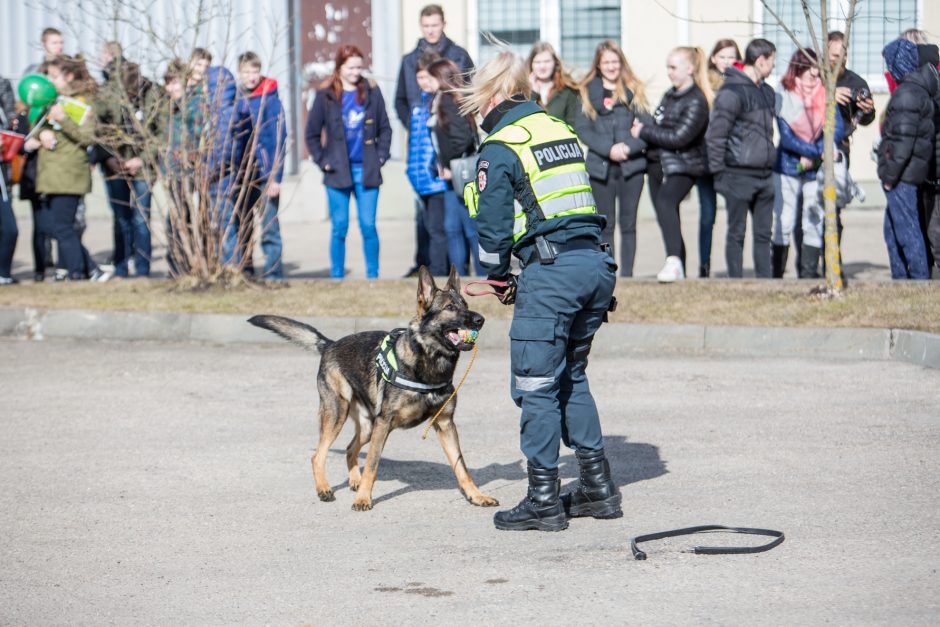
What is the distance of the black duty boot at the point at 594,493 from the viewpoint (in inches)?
236

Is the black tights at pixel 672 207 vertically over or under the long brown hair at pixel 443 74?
under

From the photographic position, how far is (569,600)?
15.9 ft

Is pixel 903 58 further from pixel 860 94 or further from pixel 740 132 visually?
pixel 740 132

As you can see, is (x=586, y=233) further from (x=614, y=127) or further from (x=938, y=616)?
(x=614, y=127)

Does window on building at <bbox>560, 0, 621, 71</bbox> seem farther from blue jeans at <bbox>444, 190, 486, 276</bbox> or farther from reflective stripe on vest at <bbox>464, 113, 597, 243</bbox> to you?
reflective stripe on vest at <bbox>464, 113, 597, 243</bbox>

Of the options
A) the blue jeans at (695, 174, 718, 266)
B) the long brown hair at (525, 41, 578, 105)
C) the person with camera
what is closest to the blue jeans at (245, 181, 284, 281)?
the long brown hair at (525, 41, 578, 105)

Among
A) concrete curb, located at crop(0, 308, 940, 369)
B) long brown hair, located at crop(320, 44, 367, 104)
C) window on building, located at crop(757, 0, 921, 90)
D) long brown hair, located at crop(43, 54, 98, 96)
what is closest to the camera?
concrete curb, located at crop(0, 308, 940, 369)

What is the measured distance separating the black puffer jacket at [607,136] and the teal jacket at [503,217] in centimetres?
634

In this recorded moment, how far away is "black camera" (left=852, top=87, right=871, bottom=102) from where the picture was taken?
12.3 meters

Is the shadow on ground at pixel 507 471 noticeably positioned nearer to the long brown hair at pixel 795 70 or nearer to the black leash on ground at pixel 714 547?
the black leash on ground at pixel 714 547

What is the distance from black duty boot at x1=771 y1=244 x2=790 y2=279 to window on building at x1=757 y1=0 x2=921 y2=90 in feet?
20.6

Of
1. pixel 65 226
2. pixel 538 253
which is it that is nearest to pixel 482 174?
pixel 538 253

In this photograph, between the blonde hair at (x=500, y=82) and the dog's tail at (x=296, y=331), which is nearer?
the blonde hair at (x=500, y=82)

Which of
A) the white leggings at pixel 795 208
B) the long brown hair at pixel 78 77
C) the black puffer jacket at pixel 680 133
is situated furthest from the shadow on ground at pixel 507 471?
the long brown hair at pixel 78 77
